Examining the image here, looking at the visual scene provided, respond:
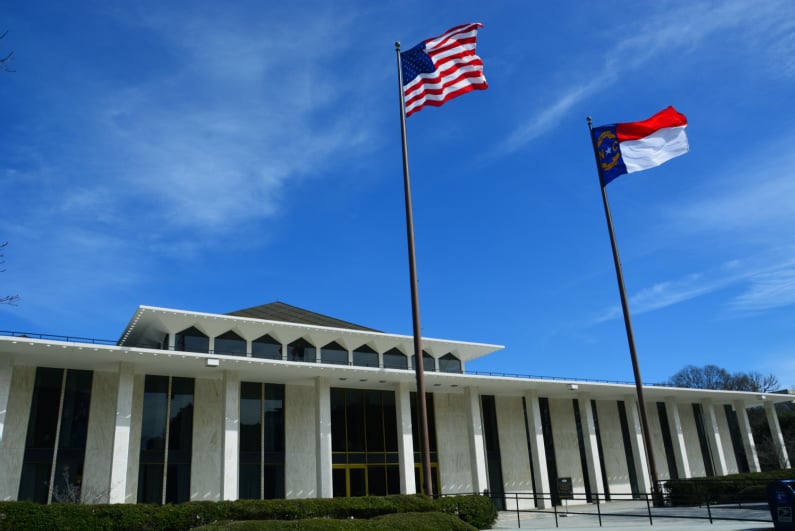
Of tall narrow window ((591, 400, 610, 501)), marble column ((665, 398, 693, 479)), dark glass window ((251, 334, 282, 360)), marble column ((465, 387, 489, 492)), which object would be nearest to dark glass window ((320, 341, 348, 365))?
dark glass window ((251, 334, 282, 360))

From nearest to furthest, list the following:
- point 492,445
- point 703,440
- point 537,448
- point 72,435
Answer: point 72,435
point 537,448
point 492,445
point 703,440

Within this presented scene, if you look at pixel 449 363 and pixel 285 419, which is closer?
pixel 285 419

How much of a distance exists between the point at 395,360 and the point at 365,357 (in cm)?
203

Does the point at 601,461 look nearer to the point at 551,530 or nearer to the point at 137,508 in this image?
the point at 551,530

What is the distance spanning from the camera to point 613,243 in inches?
1048

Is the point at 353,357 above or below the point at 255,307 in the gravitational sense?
below

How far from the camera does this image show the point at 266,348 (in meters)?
30.5

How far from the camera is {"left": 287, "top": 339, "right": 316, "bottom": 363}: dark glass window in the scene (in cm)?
3139

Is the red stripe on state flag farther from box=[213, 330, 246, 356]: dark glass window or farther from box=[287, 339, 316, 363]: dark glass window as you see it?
box=[213, 330, 246, 356]: dark glass window

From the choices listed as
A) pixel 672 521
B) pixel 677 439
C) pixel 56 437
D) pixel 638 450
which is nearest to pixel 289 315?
pixel 56 437

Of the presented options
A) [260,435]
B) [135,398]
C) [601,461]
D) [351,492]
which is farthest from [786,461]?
[135,398]

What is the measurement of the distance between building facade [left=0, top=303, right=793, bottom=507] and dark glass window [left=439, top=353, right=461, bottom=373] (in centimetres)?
10

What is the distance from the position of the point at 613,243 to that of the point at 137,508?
20.7 meters

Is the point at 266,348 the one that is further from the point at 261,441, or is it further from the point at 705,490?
the point at 705,490
